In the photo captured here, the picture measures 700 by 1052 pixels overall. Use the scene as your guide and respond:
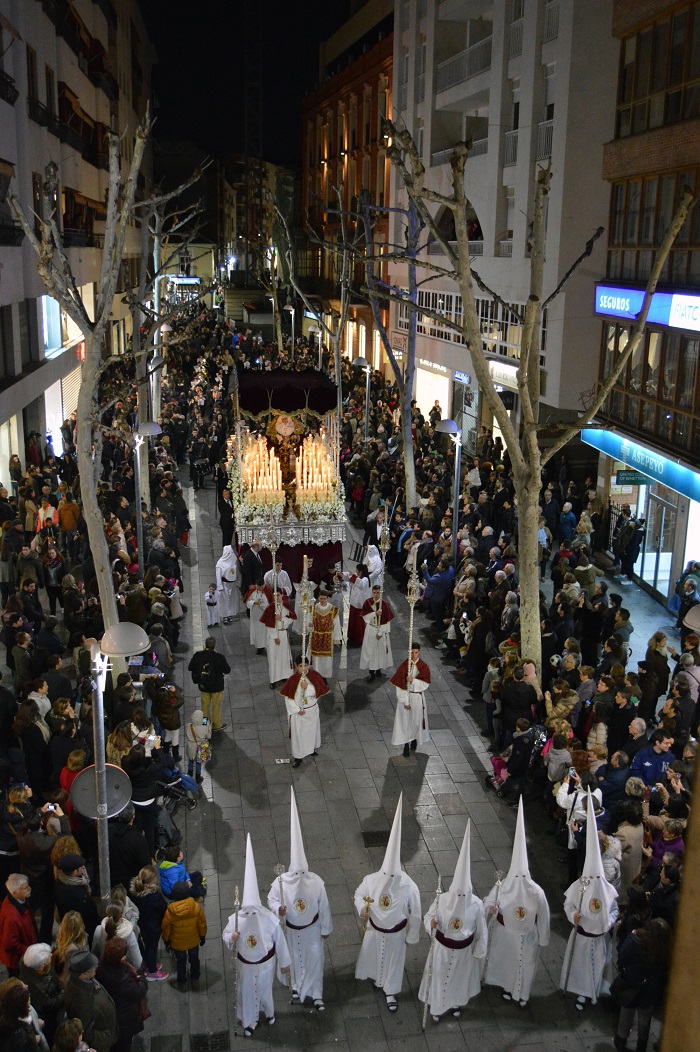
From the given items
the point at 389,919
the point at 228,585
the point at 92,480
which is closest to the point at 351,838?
the point at 389,919

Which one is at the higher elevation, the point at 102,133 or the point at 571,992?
the point at 102,133

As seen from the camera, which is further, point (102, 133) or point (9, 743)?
point (102, 133)

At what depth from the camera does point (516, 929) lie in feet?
27.5

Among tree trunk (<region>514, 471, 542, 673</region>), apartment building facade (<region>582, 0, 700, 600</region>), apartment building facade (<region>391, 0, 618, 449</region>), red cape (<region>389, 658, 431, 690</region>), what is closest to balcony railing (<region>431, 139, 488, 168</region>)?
apartment building facade (<region>391, 0, 618, 449</region>)

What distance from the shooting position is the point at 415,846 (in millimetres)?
11070

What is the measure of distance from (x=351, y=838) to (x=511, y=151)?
72.3 feet

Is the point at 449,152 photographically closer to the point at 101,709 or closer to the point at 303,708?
the point at 303,708

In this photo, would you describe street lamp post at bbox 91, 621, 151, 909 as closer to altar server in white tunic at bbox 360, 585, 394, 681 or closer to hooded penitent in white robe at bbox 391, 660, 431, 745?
hooded penitent in white robe at bbox 391, 660, 431, 745

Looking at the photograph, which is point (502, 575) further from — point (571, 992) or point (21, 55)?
point (21, 55)

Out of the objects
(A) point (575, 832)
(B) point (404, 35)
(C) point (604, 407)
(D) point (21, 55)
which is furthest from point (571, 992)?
(B) point (404, 35)

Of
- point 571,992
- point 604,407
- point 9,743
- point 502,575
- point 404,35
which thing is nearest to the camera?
point 571,992

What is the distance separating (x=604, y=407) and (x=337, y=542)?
22.3 feet

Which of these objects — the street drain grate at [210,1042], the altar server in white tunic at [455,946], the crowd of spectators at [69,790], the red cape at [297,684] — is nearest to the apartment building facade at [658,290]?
the red cape at [297,684]

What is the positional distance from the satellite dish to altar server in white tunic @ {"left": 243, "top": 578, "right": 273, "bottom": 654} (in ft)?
23.3
